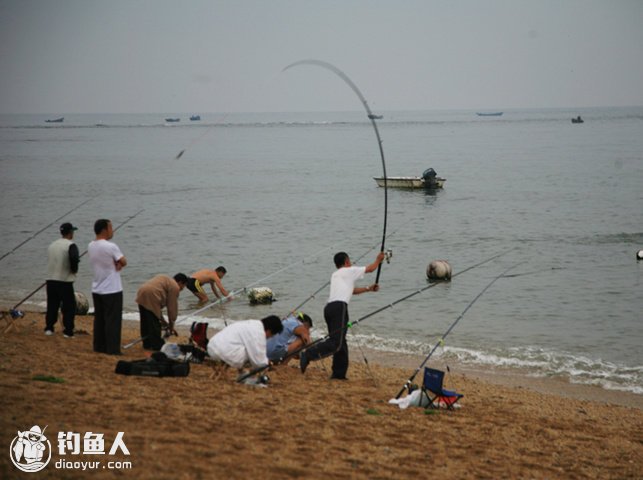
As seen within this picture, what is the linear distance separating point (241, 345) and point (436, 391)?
2.18 metres

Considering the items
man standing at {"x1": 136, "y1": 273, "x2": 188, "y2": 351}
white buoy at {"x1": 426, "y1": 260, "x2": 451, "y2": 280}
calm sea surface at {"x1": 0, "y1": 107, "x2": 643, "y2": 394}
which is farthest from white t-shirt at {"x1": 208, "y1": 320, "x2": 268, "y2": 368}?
white buoy at {"x1": 426, "y1": 260, "x2": 451, "y2": 280}

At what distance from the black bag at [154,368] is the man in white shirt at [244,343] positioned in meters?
0.37

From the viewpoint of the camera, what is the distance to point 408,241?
29.1 m

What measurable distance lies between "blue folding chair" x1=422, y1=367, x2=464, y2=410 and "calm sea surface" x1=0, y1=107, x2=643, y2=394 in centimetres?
447

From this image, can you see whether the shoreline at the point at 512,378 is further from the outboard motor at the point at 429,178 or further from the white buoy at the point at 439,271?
the outboard motor at the point at 429,178

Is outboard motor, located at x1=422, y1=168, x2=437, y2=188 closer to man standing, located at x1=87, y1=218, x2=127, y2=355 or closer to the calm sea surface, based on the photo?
the calm sea surface

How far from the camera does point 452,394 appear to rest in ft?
30.0

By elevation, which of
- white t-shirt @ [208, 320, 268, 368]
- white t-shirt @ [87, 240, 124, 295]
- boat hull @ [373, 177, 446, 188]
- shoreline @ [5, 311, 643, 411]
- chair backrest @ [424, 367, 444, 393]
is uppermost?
white t-shirt @ [87, 240, 124, 295]

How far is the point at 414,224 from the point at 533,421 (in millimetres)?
25043

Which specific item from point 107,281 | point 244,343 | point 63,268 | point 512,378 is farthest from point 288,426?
point 512,378

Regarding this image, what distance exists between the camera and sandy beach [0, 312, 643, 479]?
6.30 metres

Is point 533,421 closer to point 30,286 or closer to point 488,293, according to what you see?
point 488,293

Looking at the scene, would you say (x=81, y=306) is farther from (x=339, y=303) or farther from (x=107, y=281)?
(x=339, y=303)

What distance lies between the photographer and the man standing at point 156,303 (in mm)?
10406
